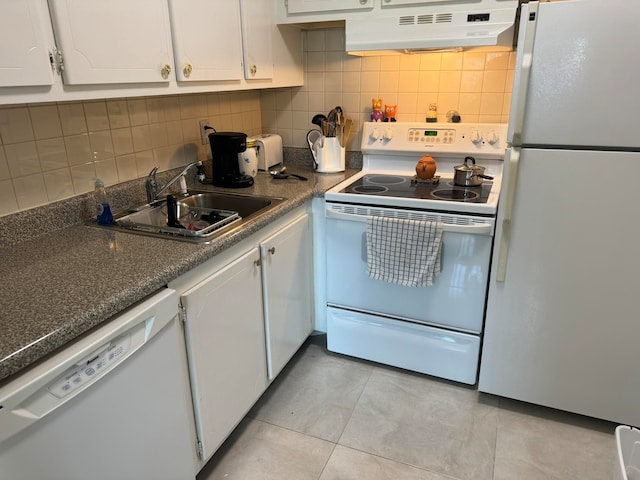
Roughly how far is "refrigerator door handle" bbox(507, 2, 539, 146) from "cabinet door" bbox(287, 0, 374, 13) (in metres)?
0.80

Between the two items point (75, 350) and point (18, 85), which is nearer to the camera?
point (75, 350)

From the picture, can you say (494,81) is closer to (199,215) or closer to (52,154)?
(199,215)

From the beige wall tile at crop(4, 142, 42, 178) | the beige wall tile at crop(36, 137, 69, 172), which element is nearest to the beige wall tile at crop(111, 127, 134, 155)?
the beige wall tile at crop(36, 137, 69, 172)

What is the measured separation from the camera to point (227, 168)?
2.23 m

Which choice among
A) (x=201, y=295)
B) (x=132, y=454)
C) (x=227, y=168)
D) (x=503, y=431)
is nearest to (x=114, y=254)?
(x=201, y=295)

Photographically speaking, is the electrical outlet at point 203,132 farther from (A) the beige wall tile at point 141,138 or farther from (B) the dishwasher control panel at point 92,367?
(B) the dishwasher control panel at point 92,367

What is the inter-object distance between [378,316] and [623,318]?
3.28 feet

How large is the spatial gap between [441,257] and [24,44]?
162 cm

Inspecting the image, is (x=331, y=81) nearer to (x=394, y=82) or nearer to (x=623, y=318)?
(x=394, y=82)

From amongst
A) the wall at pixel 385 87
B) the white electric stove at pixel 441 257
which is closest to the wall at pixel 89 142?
the wall at pixel 385 87

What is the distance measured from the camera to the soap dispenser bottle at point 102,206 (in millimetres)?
1696

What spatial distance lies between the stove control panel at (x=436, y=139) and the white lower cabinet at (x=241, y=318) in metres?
0.66

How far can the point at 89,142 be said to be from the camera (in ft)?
5.74

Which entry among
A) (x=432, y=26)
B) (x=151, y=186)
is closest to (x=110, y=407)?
(x=151, y=186)
